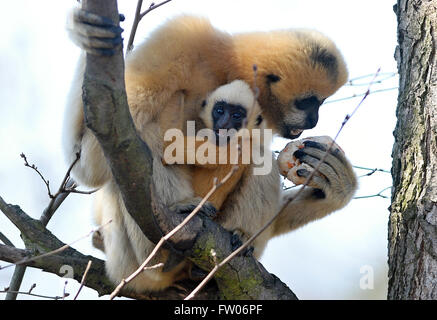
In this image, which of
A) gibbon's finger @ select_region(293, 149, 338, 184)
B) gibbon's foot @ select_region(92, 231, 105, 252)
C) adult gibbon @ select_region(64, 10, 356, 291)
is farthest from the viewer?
gibbon's foot @ select_region(92, 231, 105, 252)

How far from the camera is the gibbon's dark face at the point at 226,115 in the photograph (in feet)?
16.3

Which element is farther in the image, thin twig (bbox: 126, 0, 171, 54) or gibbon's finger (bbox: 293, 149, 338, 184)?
thin twig (bbox: 126, 0, 171, 54)

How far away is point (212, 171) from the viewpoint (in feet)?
16.2

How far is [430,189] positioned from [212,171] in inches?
68.8

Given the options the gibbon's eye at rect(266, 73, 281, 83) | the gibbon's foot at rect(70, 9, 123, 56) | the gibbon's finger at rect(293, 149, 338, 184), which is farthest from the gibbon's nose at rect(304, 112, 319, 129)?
the gibbon's foot at rect(70, 9, 123, 56)

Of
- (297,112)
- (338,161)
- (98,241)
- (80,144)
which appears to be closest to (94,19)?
(80,144)

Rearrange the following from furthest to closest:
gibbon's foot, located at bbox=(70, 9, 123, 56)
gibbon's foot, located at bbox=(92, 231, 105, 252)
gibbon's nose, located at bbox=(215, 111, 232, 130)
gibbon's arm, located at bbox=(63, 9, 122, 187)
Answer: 1. gibbon's foot, located at bbox=(92, 231, 105, 252)
2. gibbon's nose, located at bbox=(215, 111, 232, 130)
3. gibbon's arm, located at bbox=(63, 9, 122, 187)
4. gibbon's foot, located at bbox=(70, 9, 123, 56)

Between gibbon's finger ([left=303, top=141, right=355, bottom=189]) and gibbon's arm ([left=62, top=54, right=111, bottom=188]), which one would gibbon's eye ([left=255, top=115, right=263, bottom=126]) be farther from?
gibbon's arm ([left=62, top=54, right=111, bottom=188])

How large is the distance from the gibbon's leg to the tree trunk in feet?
2.16

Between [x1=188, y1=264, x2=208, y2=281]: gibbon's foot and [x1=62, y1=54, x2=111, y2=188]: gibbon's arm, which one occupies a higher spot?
[x1=62, y1=54, x2=111, y2=188]: gibbon's arm

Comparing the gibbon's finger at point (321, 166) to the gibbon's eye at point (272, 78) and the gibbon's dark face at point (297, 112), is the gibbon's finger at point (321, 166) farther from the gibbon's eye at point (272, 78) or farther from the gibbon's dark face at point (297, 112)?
the gibbon's eye at point (272, 78)

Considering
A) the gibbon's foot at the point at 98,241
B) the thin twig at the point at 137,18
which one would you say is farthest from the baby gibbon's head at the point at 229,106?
the gibbon's foot at the point at 98,241

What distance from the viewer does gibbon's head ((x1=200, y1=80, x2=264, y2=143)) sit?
4.91 meters
